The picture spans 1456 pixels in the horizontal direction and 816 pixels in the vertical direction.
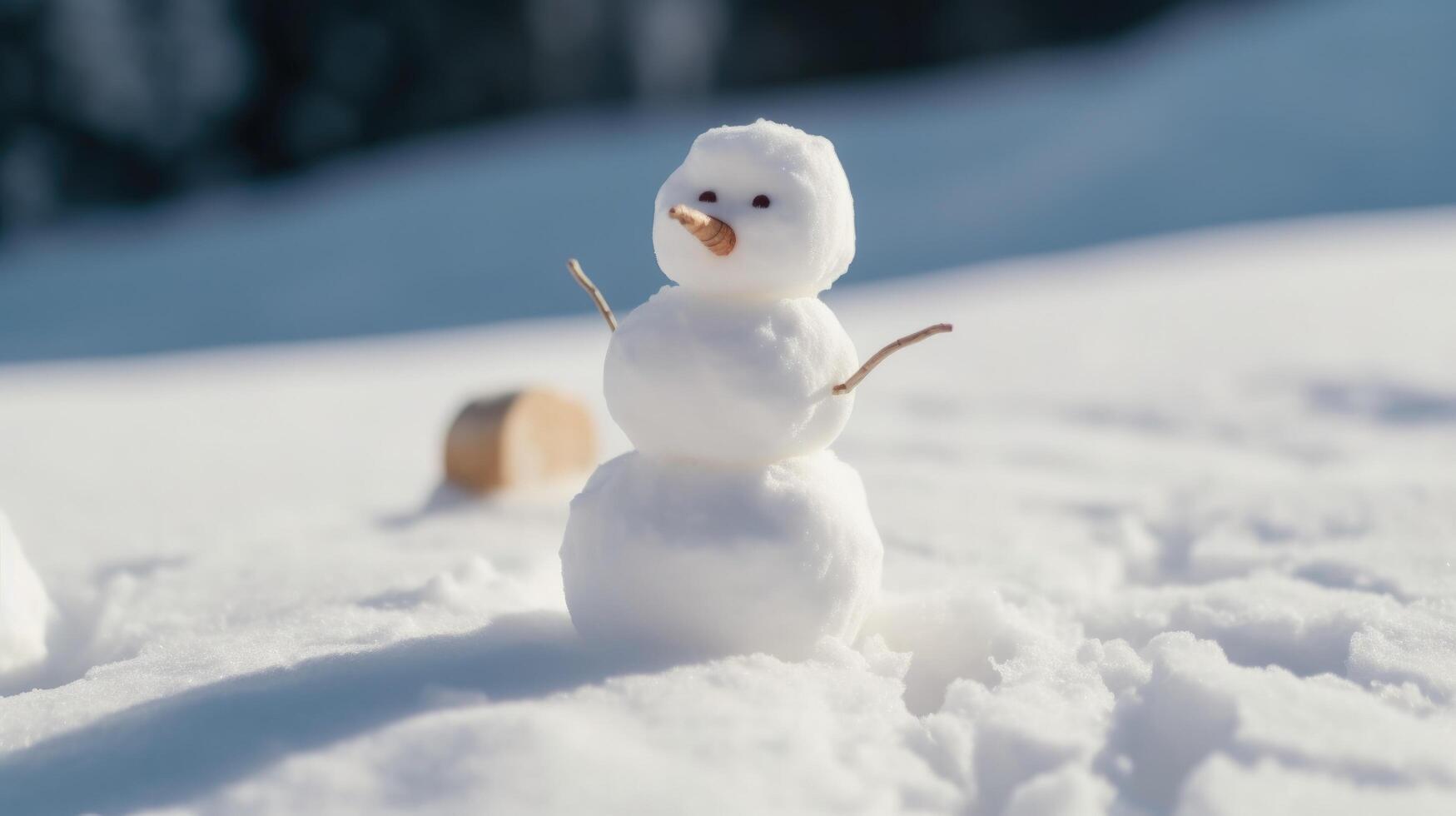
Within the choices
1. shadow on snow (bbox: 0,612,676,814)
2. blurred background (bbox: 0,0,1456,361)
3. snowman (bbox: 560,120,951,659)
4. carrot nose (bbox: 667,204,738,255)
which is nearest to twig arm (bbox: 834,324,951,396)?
snowman (bbox: 560,120,951,659)

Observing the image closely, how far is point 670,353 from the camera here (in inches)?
48.8

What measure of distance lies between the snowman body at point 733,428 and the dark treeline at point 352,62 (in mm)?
6427

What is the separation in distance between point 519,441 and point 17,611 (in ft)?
3.10

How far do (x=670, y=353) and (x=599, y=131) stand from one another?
652cm

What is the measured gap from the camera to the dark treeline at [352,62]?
7152mm

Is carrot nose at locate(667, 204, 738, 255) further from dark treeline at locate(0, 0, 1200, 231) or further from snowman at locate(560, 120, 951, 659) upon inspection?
dark treeline at locate(0, 0, 1200, 231)

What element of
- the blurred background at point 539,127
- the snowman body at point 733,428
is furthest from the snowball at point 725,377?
the blurred background at point 539,127

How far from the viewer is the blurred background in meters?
5.75

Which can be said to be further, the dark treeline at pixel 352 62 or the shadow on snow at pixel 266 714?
the dark treeline at pixel 352 62

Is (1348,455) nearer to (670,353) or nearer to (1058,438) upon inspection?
(1058,438)

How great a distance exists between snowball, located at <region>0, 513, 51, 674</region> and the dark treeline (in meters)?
6.31

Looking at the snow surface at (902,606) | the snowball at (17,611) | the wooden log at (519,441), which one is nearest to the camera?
the snow surface at (902,606)

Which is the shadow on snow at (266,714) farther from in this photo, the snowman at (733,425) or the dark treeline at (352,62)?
the dark treeline at (352,62)

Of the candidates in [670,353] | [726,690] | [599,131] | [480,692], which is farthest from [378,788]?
[599,131]
